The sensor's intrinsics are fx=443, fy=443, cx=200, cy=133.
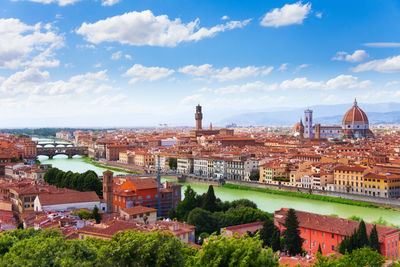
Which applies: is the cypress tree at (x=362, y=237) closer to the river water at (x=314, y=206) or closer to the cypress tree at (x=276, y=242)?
the cypress tree at (x=276, y=242)

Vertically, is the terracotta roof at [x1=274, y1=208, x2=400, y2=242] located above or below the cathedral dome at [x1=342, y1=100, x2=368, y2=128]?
below

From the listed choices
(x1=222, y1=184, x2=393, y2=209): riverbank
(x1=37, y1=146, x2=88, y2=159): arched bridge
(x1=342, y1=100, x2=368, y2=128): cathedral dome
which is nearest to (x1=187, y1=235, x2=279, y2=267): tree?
(x1=222, y1=184, x2=393, y2=209): riverbank

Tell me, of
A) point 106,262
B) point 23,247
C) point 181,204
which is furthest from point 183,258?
point 181,204

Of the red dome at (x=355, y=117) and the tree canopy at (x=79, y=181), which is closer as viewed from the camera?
the tree canopy at (x=79, y=181)

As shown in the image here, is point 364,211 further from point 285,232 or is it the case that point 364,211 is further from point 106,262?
point 106,262

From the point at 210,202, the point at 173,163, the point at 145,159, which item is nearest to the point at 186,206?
the point at 210,202

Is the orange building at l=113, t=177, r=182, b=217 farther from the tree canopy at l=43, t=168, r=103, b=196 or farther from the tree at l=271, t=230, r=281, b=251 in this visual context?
the tree at l=271, t=230, r=281, b=251

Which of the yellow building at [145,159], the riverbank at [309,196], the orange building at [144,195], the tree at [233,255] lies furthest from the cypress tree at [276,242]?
the yellow building at [145,159]
